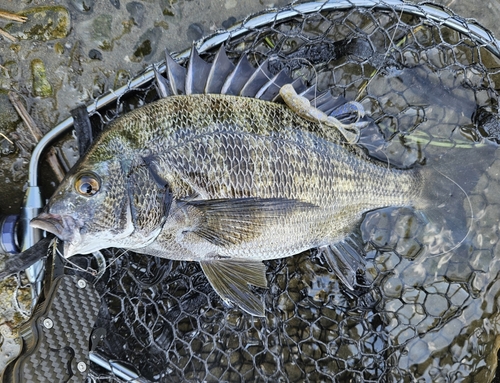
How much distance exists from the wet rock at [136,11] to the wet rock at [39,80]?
2.12 ft

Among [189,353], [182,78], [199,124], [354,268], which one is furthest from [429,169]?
[189,353]

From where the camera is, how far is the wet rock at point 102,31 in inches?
97.9

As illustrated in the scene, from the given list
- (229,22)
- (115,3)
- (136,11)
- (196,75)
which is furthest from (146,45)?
(196,75)

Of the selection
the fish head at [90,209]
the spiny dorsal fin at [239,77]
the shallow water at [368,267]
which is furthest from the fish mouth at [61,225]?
the spiny dorsal fin at [239,77]

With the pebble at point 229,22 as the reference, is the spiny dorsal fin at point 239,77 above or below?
below

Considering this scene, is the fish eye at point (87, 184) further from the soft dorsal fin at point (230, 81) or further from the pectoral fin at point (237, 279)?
the pectoral fin at point (237, 279)

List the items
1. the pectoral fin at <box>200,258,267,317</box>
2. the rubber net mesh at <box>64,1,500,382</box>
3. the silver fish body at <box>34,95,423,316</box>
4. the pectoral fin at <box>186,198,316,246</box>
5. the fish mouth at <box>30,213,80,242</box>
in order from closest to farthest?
the fish mouth at <box>30,213,80,242</box> → the silver fish body at <box>34,95,423,316</box> → the pectoral fin at <box>186,198,316,246</box> → the pectoral fin at <box>200,258,267,317</box> → the rubber net mesh at <box>64,1,500,382</box>

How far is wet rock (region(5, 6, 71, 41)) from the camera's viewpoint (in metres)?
2.44

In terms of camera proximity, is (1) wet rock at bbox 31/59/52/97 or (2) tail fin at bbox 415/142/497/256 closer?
(2) tail fin at bbox 415/142/497/256

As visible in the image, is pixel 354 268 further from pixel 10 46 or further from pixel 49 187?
pixel 10 46

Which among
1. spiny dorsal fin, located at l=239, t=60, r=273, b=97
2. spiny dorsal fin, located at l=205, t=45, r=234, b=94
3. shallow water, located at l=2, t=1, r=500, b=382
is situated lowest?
shallow water, located at l=2, t=1, r=500, b=382

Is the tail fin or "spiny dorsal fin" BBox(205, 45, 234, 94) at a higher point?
"spiny dorsal fin" BBox(205, 45, 234, 94)

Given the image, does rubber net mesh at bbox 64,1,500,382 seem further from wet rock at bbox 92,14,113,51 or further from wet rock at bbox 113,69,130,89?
wet rock at bbox 92,14,113,51

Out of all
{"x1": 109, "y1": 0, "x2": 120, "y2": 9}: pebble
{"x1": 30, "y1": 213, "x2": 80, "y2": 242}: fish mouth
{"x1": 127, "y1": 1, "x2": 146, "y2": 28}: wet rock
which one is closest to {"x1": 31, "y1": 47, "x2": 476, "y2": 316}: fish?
{"x1": 30, "y1": 213, "x2": 80, "y2": 242}: fish mouth
